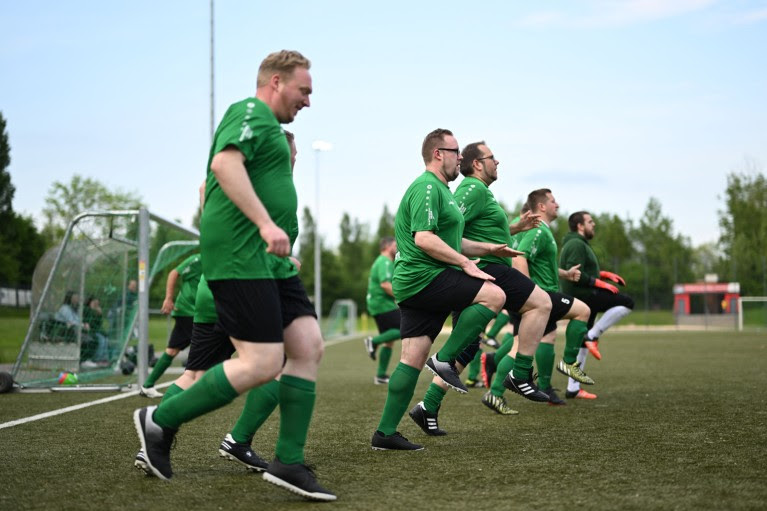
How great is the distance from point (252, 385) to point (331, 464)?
4.32 ft

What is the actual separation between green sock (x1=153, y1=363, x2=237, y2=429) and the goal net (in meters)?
6.96

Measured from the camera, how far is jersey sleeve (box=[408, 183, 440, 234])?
18.3 feet

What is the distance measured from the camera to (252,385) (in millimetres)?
3859

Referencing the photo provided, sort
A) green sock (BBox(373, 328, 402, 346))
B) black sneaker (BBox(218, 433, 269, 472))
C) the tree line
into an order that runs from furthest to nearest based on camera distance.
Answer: the tree line → green sock (BBox(373, 328, 402, 346)) → black sneaker (BBox(218, 433, 269, 472))

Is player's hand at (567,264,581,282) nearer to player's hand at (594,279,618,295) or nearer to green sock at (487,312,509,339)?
player's hand at (594,279,618,295)

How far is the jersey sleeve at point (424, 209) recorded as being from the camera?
18.3 ft

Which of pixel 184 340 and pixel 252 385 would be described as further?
pixel 184 340

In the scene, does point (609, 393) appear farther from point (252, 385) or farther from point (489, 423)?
point (252, 385)

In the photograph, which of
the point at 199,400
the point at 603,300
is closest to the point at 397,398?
the point at 199,400

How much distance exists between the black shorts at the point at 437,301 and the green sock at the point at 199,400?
2.01 metres

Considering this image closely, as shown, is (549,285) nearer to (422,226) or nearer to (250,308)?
(422,226)


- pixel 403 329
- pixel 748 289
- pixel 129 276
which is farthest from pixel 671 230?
pixel 403 329

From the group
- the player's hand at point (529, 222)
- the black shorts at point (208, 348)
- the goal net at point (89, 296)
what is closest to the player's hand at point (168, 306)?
the goal net at point (89, 296)

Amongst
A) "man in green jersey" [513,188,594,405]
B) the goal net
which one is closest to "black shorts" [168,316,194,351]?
the goal net
